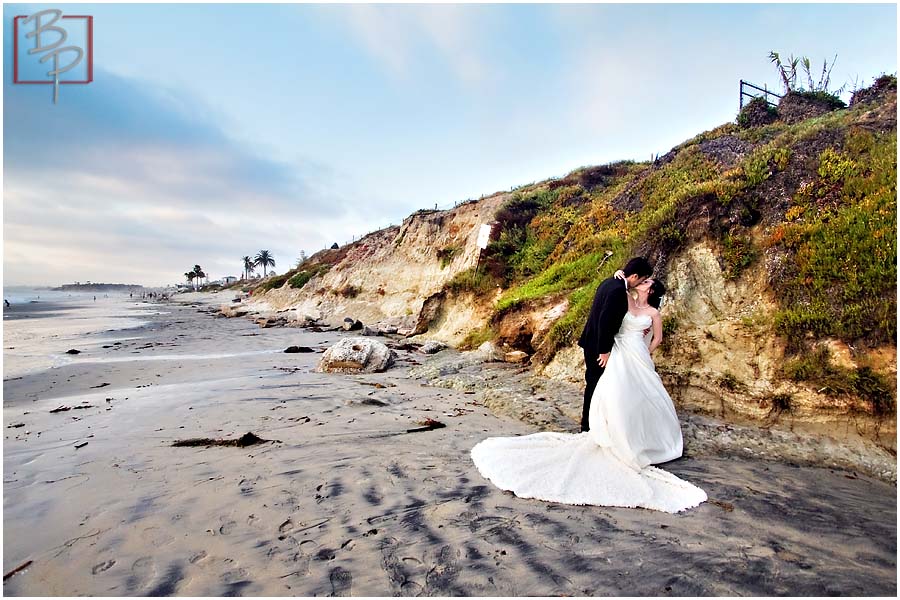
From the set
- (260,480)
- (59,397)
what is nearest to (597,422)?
(260,480)

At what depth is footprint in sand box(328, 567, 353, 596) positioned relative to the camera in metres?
2.43

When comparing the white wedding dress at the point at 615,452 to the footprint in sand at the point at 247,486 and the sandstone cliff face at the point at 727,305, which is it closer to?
the sandstone cliff face at the point at 727,305

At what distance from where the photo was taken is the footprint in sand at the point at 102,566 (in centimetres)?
266

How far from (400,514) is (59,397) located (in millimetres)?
8346

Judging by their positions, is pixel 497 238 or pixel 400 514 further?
pixel 497 238

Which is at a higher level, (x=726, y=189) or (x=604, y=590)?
(x=726, y=189)

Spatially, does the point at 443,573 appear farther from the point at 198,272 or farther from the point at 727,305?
the point at 198,272

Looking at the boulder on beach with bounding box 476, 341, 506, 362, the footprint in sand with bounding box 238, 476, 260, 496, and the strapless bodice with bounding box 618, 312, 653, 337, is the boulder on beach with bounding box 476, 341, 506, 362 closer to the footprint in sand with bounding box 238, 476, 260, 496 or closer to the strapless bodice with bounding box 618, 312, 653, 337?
the strapless bodice with bounding box 618, 312, 653, 337

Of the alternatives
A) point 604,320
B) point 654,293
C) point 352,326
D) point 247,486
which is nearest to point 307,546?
point 247,486

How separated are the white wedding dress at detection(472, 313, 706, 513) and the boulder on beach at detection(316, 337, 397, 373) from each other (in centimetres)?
580

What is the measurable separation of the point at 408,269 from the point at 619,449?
21.4 m

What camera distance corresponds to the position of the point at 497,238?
19.4m

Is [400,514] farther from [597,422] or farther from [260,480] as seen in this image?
[597,422]

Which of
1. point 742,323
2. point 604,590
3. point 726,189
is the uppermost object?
point 726,189
